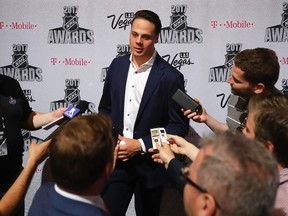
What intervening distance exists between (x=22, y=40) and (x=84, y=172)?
193 centimetres

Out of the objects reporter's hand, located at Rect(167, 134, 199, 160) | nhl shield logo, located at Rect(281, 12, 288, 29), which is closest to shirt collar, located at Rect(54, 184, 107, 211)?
reporter's hand, located at Rect(167, 134, 199, 160)

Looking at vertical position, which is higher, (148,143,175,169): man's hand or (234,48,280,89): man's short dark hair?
(234,48,280,89): man's short dark hair

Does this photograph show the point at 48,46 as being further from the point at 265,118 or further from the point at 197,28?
the point at 265,118

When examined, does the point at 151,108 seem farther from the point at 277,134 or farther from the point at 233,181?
the point at 233,181

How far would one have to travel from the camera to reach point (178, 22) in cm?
262

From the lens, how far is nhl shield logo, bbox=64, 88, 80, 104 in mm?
2799

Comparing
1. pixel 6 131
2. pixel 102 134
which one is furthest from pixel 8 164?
pixel 102 134

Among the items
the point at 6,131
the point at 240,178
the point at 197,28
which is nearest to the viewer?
the point at 240,178

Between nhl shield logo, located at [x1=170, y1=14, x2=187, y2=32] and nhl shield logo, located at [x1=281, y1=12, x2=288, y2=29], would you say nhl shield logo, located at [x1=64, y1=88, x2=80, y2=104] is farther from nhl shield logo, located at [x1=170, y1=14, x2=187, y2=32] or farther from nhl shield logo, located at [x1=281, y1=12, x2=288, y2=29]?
nhl shield logo, located at [x1=281, y1=12, x2=288, y2=29]

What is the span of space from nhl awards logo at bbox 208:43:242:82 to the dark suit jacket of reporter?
53 cm

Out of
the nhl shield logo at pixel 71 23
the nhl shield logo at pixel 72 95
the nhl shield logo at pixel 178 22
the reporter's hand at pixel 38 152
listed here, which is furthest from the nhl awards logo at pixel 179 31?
the reporter's hand at pixel 38 152

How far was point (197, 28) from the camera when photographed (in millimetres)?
2615

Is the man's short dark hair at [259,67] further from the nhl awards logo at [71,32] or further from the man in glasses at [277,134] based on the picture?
the nhl awards logo at [71,32]

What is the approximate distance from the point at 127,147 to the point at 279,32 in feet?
4.21
